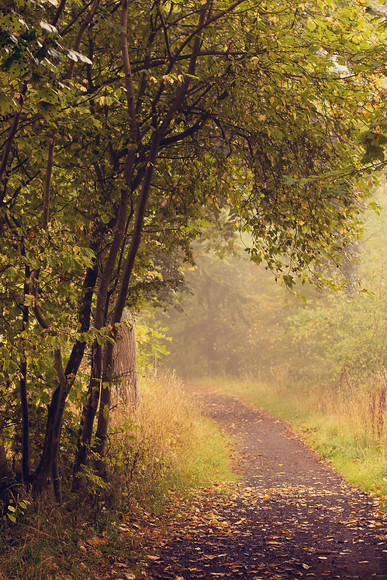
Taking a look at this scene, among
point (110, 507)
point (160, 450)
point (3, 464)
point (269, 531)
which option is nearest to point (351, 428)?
point (160, 450)

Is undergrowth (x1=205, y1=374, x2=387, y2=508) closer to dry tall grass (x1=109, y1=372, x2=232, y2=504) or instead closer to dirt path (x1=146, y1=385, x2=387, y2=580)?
dirt path (x1=146, y1=385, x2=387, y2=580)

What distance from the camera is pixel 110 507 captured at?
5957 mm

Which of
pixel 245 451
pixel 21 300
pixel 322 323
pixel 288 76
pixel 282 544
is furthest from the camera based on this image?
pixel 322 323

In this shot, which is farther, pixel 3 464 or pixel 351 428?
pixel 351 428

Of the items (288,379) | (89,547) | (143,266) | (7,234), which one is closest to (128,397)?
(143,266)

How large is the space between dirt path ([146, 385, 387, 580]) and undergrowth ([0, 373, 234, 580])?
1.28ft

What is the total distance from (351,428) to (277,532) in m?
5.56

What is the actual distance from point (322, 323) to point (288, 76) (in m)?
13.9

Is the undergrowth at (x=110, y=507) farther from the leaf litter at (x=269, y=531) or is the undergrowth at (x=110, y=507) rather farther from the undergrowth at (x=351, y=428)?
the undergrowth at (x=351, y=428)

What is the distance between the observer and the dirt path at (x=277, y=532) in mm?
4832

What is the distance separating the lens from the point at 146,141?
21.1ft

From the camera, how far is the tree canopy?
4.69m

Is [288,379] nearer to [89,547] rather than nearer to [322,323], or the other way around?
[322,323]

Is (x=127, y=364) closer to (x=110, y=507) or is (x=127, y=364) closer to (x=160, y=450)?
(x=160, y=450)
